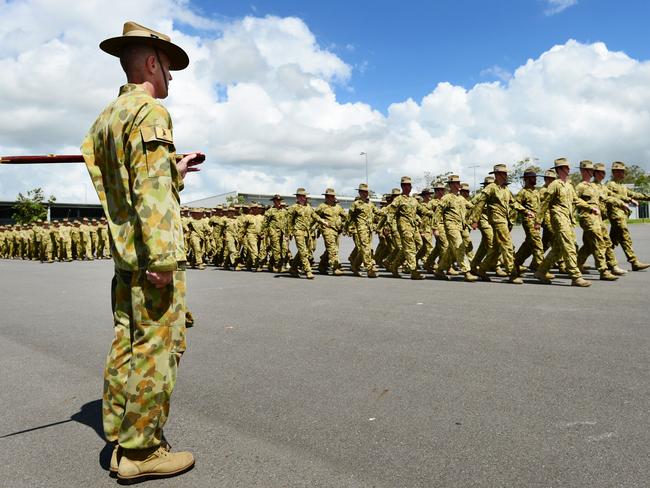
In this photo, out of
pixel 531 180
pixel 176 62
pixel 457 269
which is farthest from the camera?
pixel 457 269

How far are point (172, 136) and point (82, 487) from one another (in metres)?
1.88

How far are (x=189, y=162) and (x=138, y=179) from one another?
0.47 m

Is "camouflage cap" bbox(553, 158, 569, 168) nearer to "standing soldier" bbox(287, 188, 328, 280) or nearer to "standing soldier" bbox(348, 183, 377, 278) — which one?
"standing soldier" bbox(348, 183, 377, 278)

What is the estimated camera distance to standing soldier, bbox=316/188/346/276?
14008 mm

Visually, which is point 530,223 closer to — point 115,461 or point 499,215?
point 499,215

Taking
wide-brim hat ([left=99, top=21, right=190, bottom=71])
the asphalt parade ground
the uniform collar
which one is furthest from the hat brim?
the asphalt parade ground

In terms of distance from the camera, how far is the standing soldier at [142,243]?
274 centimetres

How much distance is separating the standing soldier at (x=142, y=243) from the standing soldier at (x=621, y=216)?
11191 mm

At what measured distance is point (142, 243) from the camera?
2.78m

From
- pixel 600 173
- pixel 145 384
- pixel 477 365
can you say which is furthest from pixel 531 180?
pixel 145 384

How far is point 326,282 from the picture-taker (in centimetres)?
1233

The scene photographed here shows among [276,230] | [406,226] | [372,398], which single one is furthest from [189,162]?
[276,230]

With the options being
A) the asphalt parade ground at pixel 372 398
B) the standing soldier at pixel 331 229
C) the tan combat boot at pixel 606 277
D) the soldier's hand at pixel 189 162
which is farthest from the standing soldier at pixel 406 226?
the soldier's hand at pixel 189 162

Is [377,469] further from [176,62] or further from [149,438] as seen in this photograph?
[176,62]
